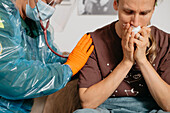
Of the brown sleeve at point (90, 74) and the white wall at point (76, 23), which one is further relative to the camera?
the white wall at point (76, 23)

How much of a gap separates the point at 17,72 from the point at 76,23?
6.68 feet

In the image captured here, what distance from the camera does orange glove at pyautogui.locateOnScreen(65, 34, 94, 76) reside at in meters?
1.24

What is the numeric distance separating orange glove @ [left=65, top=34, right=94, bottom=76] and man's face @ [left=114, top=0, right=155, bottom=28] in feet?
0.85

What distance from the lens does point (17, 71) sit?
1078 millimetres

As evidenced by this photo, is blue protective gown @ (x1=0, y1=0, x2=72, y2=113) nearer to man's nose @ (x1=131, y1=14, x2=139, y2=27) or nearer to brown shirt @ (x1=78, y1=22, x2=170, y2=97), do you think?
brown shirt @ (x1=78, y1=22, x2=170, y2=97)

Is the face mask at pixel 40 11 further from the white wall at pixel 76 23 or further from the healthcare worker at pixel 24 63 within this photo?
the white wall at pixel 76 23

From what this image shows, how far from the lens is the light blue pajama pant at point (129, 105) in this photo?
3.78 ft

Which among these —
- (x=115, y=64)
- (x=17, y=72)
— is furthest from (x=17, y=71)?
(x=115, y=64)

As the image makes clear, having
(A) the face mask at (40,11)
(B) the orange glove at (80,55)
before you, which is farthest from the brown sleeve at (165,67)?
(A) the face mask at (40,11)

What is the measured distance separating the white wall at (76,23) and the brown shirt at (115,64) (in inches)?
66.5

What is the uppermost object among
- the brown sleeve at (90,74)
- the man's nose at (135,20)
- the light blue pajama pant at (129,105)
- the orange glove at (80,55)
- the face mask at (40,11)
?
the face mask at (40,11)

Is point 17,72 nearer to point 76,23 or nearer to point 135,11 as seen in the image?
point 135,11

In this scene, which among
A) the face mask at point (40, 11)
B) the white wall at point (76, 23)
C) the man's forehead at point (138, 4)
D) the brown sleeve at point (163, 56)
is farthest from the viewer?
the white wall at point (76, 23)

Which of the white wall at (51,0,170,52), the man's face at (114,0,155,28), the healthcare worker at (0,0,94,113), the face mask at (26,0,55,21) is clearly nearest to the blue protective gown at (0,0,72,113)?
the healthcare worker at (0,0,94,113)
